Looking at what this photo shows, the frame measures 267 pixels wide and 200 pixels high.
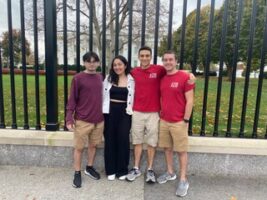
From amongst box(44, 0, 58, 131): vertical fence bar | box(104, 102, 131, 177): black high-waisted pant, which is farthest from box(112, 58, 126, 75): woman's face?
box(44, 0, 58, 131): vertical fence bar

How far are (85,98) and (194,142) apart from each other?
5.17 ft

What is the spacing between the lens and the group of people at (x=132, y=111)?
3574 mm

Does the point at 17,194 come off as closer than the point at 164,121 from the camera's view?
Yes

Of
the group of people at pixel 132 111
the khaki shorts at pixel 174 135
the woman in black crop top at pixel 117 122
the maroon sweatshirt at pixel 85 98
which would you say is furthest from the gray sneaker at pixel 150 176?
the maroon sweatshirt at pixel 85 98

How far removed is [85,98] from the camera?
3.61 m

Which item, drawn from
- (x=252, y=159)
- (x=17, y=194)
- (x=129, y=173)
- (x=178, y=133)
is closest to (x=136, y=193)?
(x=129, y=173)

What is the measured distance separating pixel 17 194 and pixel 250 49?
3448 mm

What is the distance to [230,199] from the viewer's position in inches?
137

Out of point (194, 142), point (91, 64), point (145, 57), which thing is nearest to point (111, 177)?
point (194, 142)

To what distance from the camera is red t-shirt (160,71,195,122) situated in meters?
3.51

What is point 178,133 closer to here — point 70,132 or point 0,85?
point 70,132

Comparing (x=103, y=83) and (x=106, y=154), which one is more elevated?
(x=103, y=83)

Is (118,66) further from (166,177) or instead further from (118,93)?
(166,177)

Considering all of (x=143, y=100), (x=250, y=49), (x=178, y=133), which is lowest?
(x=178, y=133)
